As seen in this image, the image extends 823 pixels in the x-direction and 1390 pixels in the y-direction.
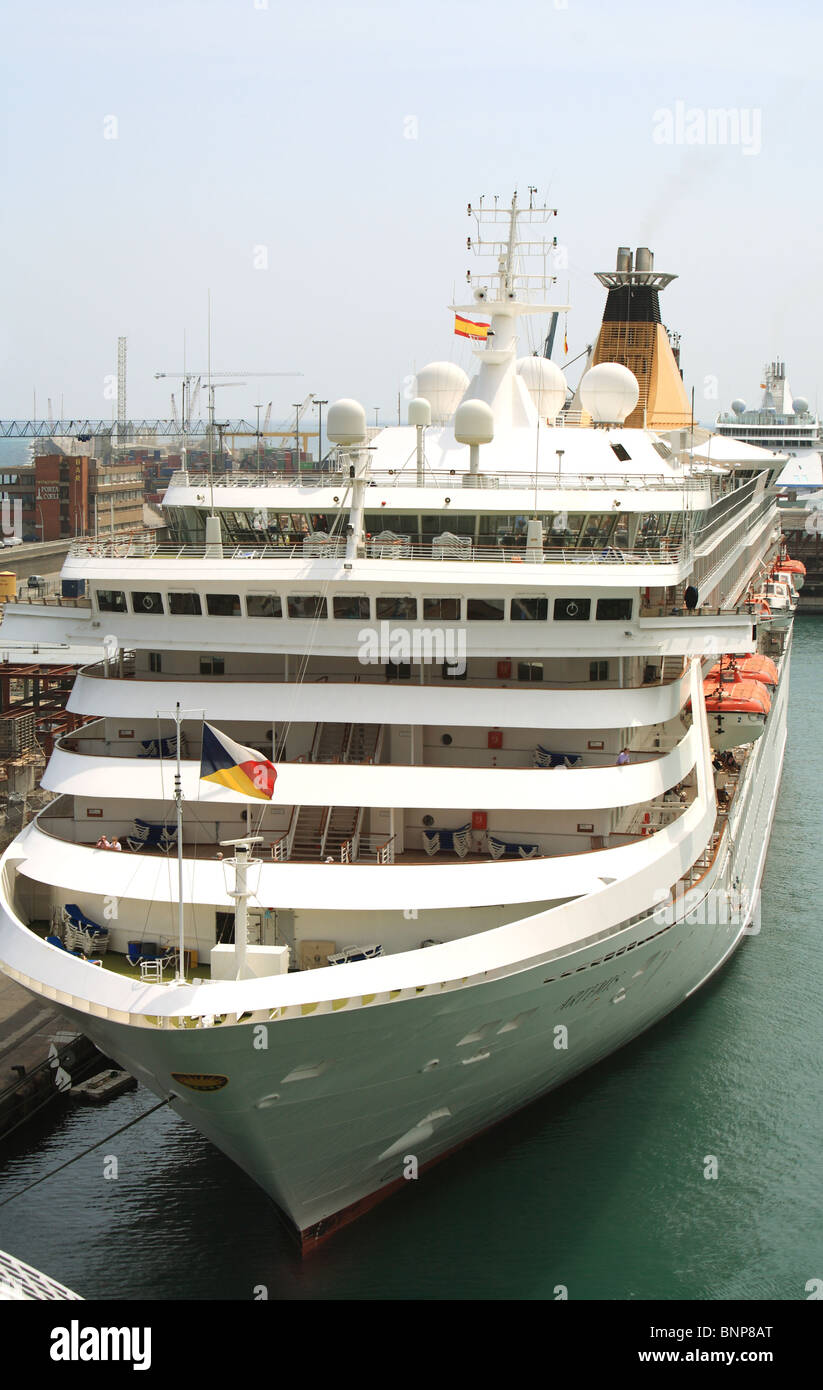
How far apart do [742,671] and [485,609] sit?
13.0 meters

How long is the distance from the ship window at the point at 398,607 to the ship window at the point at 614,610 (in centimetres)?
267

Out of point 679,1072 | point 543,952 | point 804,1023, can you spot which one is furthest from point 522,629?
point 804,1023

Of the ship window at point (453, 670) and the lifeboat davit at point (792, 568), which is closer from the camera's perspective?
the ship window at point (453, 670)

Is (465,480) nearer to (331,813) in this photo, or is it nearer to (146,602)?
(146,602)

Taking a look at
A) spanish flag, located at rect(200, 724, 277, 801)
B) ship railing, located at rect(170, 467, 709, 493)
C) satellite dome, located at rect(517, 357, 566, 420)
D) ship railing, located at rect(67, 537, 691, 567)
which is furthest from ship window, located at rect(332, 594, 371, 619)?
satellite dome, located at rect(517, 357, 566, 420)

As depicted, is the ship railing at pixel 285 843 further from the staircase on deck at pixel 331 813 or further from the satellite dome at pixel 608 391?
the satellite dome at pixel 608 391

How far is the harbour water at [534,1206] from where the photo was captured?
56.7 ft

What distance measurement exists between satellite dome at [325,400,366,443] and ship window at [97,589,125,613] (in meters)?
4.26

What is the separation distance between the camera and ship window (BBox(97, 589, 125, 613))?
20344 millimetres

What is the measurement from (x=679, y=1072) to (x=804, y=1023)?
358 cm

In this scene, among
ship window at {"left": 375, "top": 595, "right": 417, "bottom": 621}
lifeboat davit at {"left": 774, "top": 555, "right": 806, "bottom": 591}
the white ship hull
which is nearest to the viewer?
the white ship hull

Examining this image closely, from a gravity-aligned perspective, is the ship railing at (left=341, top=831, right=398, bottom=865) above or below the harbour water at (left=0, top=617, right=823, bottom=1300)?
above

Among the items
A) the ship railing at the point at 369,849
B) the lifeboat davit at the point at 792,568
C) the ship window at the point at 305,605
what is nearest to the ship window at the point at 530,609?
the ship window at the point at 305,605

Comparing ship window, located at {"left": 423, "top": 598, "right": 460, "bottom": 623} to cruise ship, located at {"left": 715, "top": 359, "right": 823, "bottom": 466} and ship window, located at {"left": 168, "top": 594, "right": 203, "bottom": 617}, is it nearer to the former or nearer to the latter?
ship window, located at {"left": 168, "top": 594, "right": 203, "bottom": 617}
